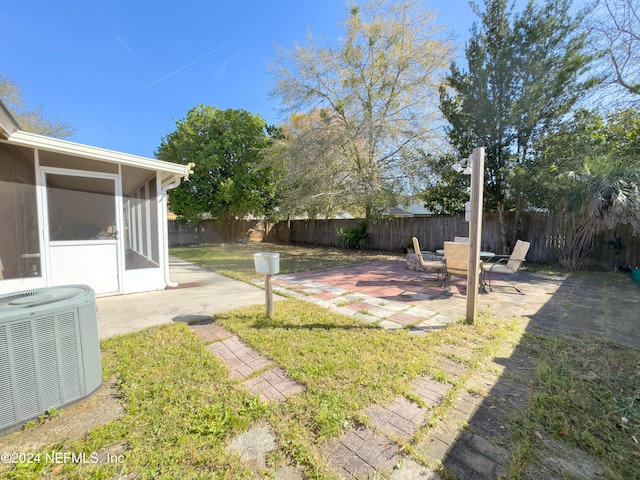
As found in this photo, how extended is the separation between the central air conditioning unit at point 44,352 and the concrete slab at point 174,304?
4.63 feet

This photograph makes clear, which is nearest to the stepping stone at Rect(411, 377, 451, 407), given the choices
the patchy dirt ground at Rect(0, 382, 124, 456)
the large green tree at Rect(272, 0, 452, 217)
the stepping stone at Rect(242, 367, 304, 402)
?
the stepping stone at Rect(242, 367, 304, 402)

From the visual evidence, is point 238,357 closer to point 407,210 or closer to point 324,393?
point 324,393

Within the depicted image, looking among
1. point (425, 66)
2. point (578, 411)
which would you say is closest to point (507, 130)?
point (425, 66)

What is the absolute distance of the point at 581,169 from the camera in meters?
7.02

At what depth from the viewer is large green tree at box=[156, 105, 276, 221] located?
15.8 metres

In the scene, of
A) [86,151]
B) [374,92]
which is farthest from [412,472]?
[374,92]

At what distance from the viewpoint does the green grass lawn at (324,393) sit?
5.26 ft

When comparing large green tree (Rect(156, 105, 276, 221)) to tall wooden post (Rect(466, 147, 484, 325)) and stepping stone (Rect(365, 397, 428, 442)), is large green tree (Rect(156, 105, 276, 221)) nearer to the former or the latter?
tall wooden post (Rect(466, 147, 484, 325))

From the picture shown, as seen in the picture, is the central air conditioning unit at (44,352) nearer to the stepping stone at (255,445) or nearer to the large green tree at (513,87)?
the stepping stone at (255,445)

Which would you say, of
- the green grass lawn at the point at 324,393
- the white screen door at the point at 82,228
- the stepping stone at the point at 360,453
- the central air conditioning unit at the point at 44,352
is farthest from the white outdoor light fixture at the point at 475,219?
the white screen door at the point at 82,228

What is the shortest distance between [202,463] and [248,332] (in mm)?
1802

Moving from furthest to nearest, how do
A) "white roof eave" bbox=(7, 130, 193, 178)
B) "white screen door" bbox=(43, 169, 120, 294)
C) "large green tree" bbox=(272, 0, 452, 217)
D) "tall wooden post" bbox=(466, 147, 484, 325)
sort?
"large green tree" bbox=(272, 0, 452, 217) < "white screen door" bbox=(43, 169, 120, 294) < "white roof eave" bbox=(7, 130, 193, 178) < "tall wooden post" bbox=(466, 147, 484, 325)

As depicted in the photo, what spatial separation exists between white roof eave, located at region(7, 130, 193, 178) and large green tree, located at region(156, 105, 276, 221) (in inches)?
412

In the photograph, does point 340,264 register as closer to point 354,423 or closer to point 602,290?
point 602,290
